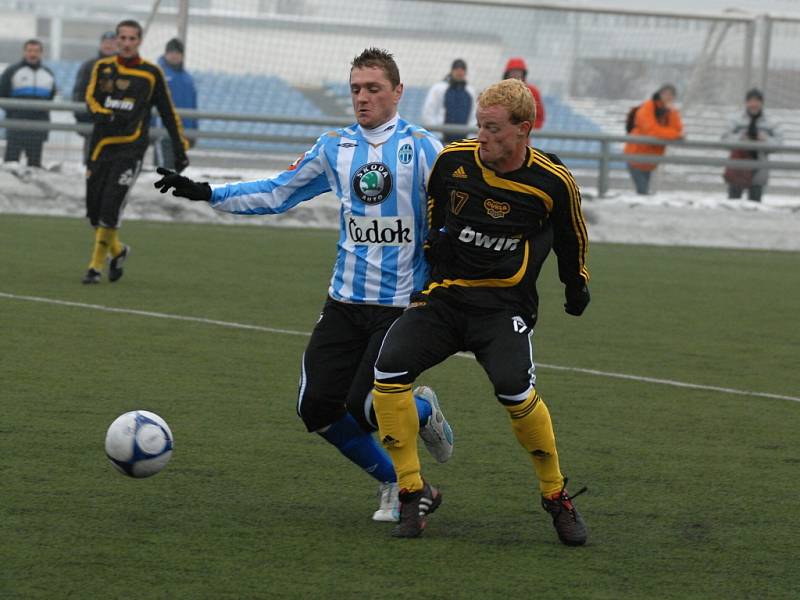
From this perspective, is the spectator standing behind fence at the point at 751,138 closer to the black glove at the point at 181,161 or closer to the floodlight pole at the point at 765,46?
the floodlight pole at the point at 765,46

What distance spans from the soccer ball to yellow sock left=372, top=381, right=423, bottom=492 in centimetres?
85

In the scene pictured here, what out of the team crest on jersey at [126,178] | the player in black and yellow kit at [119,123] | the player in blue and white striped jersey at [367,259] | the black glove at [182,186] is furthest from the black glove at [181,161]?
the black glove at [182,186]

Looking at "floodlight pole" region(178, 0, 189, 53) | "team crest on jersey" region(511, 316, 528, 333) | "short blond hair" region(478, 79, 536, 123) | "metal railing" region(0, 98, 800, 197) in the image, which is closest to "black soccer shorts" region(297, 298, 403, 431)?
"team crest on jersey" region(511, 316, 528, 333)

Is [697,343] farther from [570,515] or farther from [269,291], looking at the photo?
[570,515]

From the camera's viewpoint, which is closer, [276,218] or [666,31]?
[276,218]

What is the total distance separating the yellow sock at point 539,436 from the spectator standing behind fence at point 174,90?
12.9m

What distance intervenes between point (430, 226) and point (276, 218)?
1289cm

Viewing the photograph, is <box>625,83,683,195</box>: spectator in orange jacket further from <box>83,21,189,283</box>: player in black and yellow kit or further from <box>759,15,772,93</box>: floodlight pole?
<box>83,21,189,283</box>: player in black and yellow kit

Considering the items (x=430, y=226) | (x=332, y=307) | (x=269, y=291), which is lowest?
(x=269, y=291)

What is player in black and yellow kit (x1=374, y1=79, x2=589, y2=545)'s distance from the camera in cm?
489

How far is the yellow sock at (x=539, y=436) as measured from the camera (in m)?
4.89

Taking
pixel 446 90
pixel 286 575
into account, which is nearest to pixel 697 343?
pixel 286 575

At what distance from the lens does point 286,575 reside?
444cm

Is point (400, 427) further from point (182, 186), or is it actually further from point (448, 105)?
point (448, 105)
